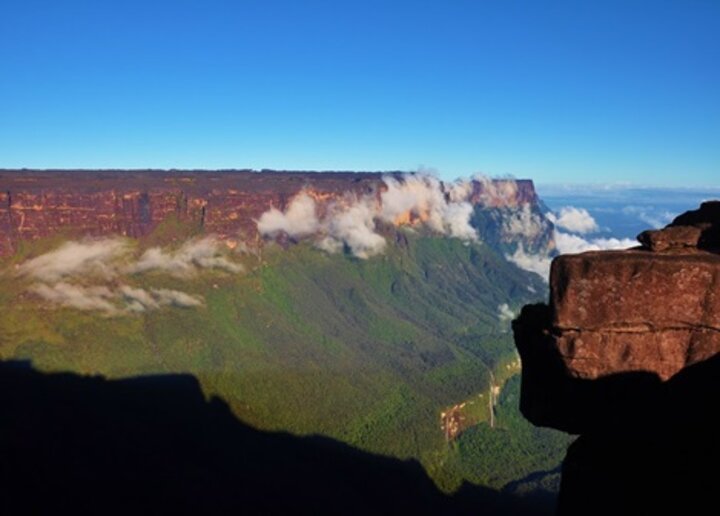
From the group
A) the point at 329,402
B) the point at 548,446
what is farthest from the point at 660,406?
the point at 548,446

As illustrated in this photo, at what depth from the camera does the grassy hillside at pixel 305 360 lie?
104750 millimetres

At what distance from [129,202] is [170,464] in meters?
98.0

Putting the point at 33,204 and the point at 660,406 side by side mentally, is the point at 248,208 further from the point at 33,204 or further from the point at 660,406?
the point at 660,406

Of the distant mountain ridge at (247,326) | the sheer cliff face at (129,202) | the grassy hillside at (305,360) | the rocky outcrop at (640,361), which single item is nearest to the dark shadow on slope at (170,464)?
the distant mountain ridge at (247,326)

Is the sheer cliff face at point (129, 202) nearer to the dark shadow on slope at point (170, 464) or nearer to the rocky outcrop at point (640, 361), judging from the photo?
the dark shadow on slope at point (170, 464)

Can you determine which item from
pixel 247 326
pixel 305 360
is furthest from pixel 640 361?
pixel 247 326

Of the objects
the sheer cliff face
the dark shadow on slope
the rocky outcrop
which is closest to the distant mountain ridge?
the sheer cliff face

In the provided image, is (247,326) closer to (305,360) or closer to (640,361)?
(305,360)

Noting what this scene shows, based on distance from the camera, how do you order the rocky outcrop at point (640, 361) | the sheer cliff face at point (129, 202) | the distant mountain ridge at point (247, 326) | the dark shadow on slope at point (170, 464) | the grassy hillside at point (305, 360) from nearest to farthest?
the rocky outcrop at point (640, 361) < the dark shadow on slope at point (170, 464) < the grassy hillside at point (305, 360) < the distant mountain ridge at point (247, 326) < the sheer cliff face at point (129, 202)

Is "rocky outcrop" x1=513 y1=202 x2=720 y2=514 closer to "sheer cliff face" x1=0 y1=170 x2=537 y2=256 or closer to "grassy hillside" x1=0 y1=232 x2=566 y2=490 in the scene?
"grassy hillside" x1=0 y1=232 x2=566 y2=490

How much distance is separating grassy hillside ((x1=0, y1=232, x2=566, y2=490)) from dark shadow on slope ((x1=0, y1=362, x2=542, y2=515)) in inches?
321

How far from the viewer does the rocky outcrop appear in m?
23.0

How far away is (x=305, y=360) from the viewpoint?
13188 centimetres

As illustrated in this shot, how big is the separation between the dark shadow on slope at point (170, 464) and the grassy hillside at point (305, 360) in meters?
8.14
